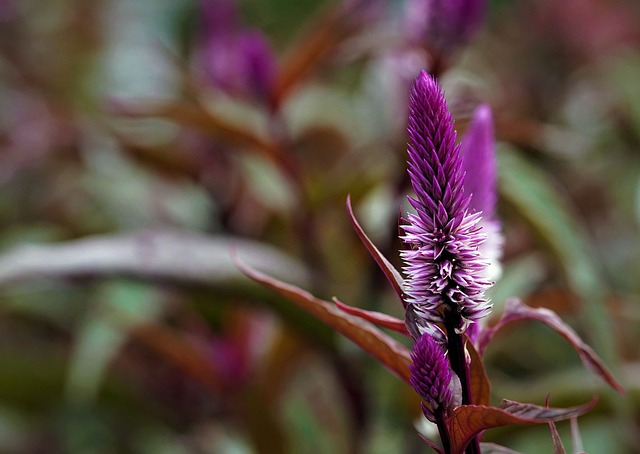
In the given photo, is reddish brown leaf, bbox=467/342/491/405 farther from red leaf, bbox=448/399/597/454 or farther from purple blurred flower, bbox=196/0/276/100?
purple blurred flower, bbox=196/0/276/100

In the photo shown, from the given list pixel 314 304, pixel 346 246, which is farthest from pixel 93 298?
pixel 314 304

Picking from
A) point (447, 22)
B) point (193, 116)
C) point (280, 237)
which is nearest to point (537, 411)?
point (447, 22)

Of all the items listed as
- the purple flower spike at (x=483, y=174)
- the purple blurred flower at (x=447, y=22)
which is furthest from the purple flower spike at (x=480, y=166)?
the purple blurred flower at (x=447, y=22)

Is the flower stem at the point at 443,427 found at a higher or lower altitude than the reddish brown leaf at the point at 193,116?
lower

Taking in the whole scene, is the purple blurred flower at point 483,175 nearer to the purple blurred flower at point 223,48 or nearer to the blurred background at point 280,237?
the blurred background at point 280,237

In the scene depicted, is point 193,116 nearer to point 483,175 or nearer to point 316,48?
point 316,48

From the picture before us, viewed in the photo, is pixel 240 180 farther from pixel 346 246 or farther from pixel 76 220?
pixel 76 220

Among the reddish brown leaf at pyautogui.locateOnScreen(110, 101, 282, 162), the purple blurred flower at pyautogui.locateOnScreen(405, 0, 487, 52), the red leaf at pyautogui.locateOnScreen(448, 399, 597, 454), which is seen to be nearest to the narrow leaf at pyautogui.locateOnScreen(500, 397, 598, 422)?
the red leaf at pyautogui.locateOnScreen(448, 399, 597, 454)
